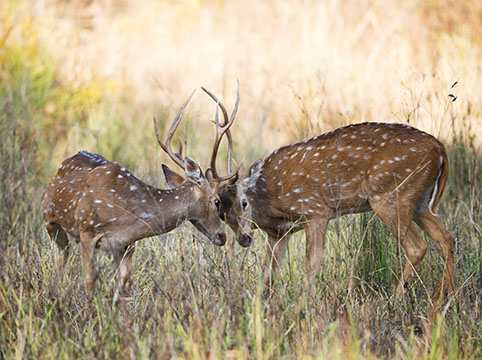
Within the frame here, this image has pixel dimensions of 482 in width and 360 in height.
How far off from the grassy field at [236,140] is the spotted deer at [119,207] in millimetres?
A: 160

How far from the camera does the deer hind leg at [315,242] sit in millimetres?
5396

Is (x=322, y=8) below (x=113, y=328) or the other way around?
the other way around

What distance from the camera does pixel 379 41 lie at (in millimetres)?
11984

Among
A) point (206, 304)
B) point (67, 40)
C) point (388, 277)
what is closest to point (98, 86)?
point (67, 40)

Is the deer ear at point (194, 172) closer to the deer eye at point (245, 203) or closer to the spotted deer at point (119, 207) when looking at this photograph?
the spotted deer at point (119, 207)

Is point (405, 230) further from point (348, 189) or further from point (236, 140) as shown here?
point (236, 140)

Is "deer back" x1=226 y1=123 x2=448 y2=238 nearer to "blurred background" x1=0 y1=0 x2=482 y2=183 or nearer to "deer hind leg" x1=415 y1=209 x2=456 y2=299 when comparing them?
"deer hind leg" x1=415 y1=209 x2=456 y2=299

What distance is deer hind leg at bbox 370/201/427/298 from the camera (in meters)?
5.38

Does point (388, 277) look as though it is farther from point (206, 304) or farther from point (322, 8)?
point (322, 8)

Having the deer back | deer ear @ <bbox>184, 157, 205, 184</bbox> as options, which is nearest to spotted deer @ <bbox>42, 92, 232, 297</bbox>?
deer ear @ <bbox>184, 157, 205, 184</bbox>

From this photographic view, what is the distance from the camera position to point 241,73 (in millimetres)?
11758

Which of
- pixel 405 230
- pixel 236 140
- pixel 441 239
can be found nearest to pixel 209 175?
pixel 405 230

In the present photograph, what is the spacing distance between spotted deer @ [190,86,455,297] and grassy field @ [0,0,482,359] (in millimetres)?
148

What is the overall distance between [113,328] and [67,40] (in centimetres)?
831
